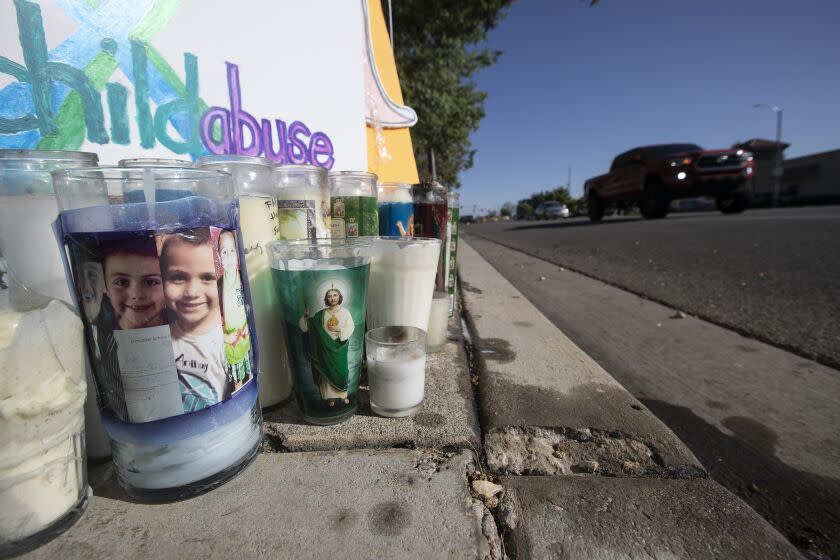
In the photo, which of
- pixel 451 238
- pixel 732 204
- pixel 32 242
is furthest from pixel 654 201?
pixel 32 242

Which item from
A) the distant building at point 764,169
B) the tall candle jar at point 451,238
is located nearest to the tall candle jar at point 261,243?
the tall candle jar at point 451,238

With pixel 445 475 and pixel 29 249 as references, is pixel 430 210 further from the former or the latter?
pixel 29 249

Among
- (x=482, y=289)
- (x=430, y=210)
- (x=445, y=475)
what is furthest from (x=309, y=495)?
(x=482, y=289)

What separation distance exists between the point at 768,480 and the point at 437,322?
1.03 metres

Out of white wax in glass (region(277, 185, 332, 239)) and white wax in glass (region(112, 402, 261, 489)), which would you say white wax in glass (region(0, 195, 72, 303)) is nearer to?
white wax in glass (region(112, 402, 261, 489))

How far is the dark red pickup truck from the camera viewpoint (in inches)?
312

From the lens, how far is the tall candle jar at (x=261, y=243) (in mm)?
941

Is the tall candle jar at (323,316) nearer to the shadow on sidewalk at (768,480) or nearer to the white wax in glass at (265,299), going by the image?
the white wax in glass at (265,299)

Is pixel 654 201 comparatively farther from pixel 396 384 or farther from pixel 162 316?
pixel 162 316

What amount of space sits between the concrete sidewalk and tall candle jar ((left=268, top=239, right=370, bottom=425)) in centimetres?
9

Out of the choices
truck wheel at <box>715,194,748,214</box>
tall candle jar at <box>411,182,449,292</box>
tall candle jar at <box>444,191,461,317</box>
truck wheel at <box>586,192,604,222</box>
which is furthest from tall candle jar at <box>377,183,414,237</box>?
truck wheel at <box>586,192,604,222</box>

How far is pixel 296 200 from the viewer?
3.50ft

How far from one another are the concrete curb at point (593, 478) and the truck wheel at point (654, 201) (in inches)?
353

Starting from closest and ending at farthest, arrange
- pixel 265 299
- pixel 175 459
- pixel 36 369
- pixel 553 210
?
pixel 36 369, pixel 175 459, pixel 265 299, pixel 553 210
